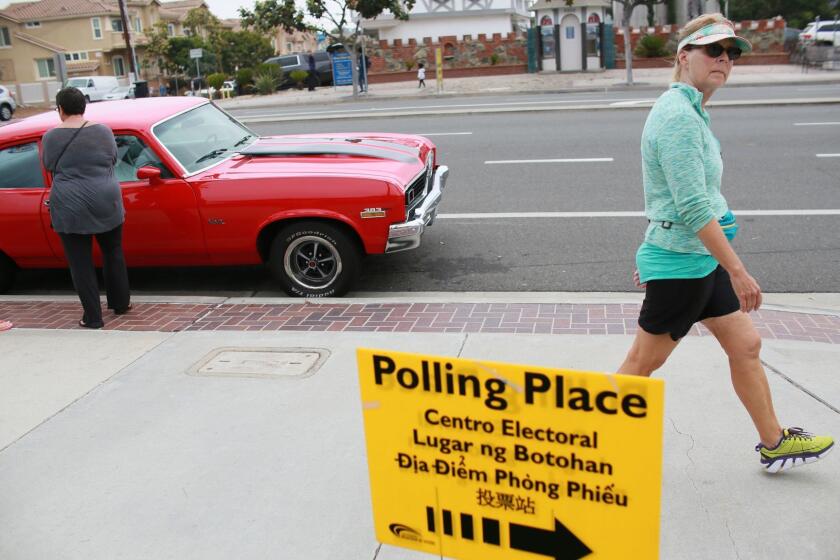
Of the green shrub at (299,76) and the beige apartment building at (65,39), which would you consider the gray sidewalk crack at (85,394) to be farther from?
the beige apartment building at (65,39)

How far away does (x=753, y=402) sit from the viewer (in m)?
3.45

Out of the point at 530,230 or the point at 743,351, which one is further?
the point at 530,230

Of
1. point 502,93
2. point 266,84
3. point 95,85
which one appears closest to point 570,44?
point 502,93

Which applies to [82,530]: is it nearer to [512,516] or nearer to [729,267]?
[512,516]

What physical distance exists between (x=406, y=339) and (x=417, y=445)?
2898 mm

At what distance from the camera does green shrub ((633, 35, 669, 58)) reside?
37.6 m

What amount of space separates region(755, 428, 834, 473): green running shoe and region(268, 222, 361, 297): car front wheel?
3.63 m

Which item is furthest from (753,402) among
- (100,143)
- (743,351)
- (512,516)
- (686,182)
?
(100,143)

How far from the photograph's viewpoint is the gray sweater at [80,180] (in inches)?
229

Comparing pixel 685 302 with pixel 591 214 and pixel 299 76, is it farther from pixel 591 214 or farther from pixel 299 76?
pixel 299 76

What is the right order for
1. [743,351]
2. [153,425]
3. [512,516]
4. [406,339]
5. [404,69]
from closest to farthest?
[512,516] → [743,351] → [153,425] → [406,339] → [404,69]

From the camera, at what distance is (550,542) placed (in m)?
2.42

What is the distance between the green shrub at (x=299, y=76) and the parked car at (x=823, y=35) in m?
22.4

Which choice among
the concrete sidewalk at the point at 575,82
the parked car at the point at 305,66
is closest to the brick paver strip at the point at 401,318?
the concrete sidewalk at the point at 575,82
